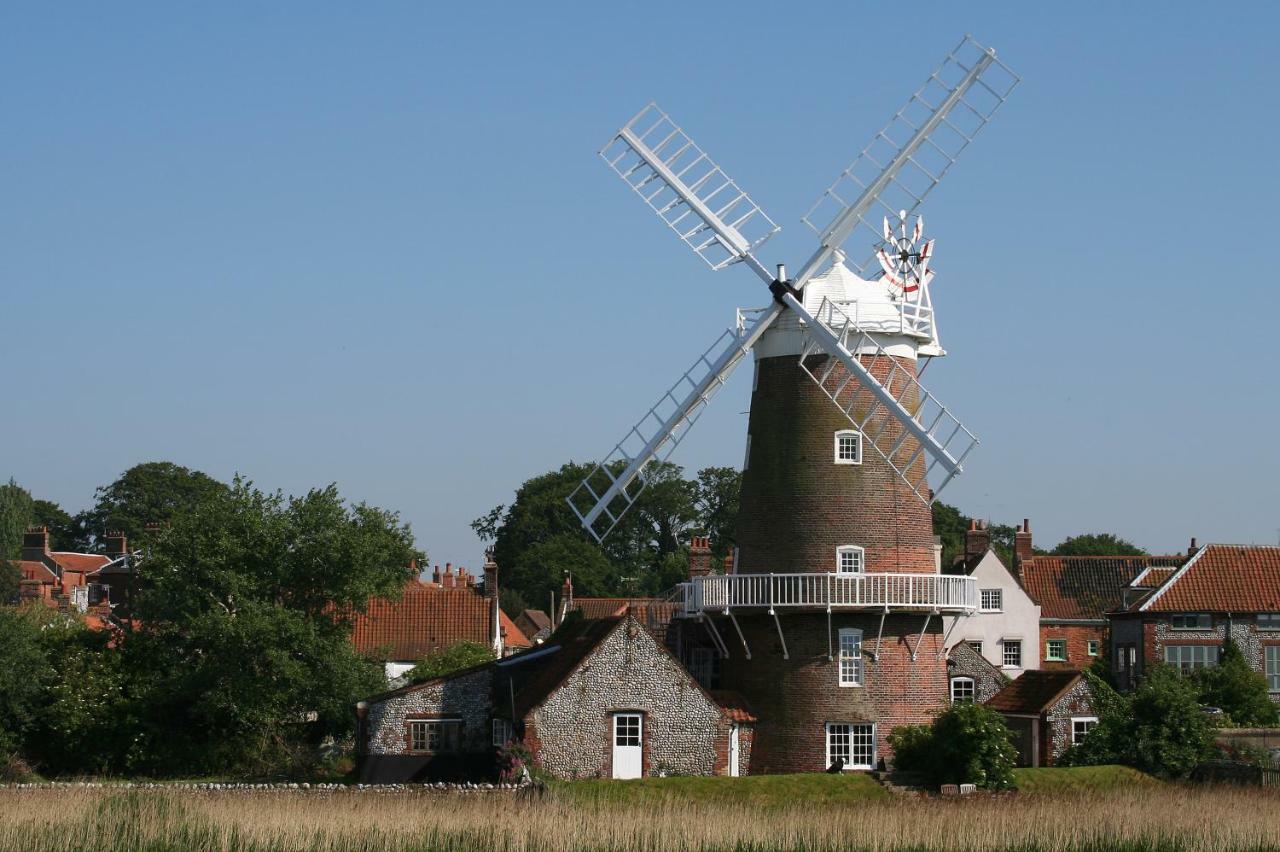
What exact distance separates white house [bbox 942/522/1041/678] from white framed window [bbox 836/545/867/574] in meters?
23.6

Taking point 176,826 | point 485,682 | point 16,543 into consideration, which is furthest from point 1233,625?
point 16,543

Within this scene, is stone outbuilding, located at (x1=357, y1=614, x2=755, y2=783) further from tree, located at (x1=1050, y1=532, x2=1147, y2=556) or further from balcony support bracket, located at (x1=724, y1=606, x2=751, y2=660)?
tree, located at (x1=1050, y1=532, x2=1147, y2=556)

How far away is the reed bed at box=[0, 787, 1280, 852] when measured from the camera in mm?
30234

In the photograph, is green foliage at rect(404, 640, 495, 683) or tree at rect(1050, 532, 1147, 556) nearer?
green foliage at rect(404, 640, 495, 683)

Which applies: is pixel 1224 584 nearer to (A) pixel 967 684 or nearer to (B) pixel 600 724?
(A) pixel 967 684

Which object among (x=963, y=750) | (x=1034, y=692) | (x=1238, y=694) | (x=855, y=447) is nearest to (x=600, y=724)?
(x=963, y=750)

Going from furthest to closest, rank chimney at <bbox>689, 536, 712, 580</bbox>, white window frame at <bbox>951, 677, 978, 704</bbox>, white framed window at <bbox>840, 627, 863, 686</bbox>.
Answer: white window frame at <bbox>951, 677, 978, 704</bbox>
chimney at <bbox>689, 536, 712, 580</bbox>
white framed window at <bbox>840, 627, 863, 686</bbox>

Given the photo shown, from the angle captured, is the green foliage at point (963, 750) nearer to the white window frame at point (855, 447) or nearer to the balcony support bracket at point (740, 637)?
the balcony support bracket at point (740, 637)

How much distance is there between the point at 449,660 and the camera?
172ft

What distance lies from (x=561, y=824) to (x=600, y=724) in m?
9.16

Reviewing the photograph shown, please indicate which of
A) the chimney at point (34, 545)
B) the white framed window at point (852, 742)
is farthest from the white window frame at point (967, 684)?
the chimney at point (34, 545)

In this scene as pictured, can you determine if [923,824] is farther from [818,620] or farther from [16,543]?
[16,543]

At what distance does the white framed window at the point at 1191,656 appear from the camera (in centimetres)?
5966

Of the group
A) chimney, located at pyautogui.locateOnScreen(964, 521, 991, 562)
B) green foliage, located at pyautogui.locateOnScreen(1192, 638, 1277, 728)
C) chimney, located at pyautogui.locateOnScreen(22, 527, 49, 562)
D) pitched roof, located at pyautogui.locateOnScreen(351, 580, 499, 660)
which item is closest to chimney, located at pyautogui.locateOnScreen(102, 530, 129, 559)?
chimney, located at pyautogui.locateOnScreen(22, 527, 49, 562)
